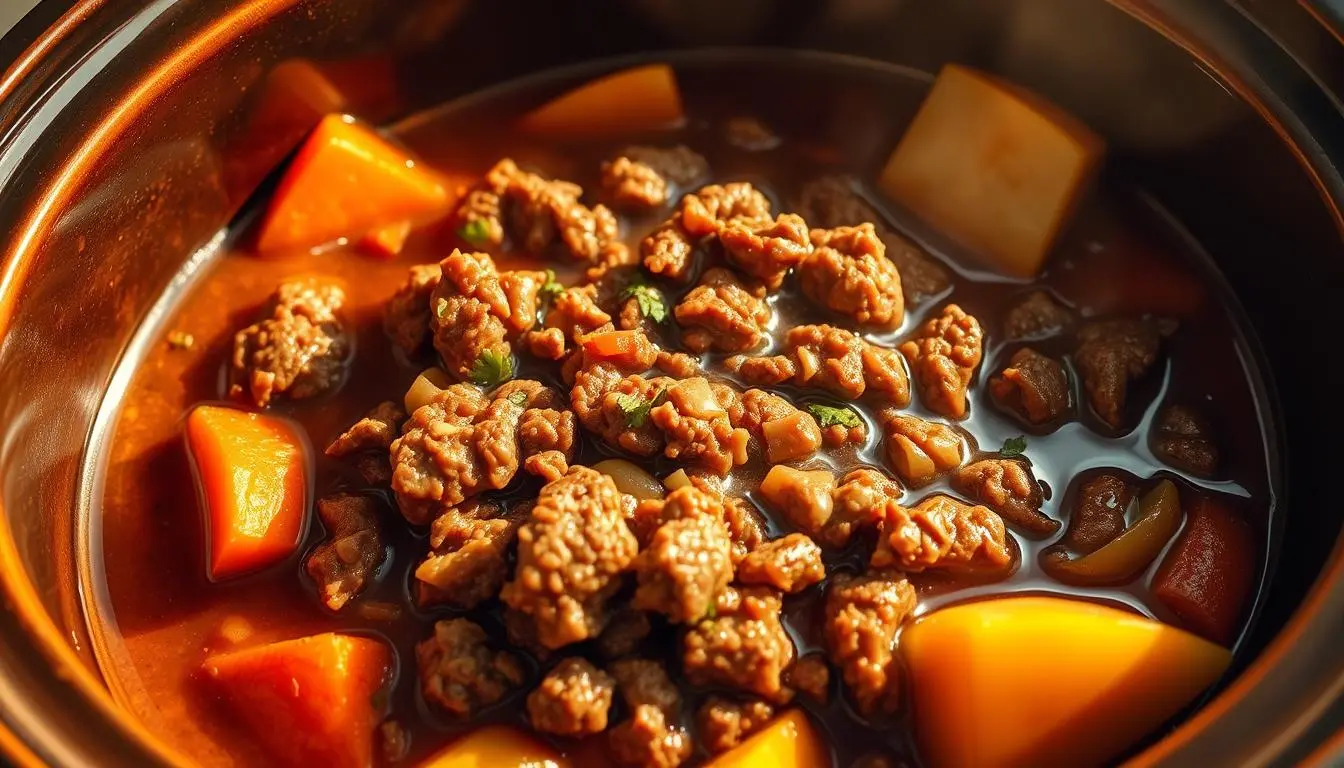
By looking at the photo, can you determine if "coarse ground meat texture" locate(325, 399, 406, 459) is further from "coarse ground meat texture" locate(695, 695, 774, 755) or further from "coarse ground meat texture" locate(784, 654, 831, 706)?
"coarse ground meat texture" locate(784, 654, 831, 706)

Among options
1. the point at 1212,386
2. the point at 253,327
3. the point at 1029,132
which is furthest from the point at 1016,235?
the point at 253,327

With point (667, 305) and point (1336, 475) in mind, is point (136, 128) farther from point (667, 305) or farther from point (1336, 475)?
point (1336, 475)

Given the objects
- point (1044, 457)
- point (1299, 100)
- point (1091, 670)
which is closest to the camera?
point (1091, 670)

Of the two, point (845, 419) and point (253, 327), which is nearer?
point (845, 419)

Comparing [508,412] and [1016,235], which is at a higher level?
[1016,235]

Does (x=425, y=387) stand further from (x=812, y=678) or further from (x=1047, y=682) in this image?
(x=1047, y=682)

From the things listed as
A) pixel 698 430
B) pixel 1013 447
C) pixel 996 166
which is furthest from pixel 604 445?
pixel 996 166

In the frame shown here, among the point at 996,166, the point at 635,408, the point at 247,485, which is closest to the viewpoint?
the point at 635,408
